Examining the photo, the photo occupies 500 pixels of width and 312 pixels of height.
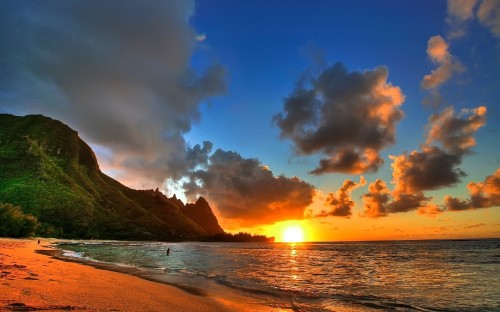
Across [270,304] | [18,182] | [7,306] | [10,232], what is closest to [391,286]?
[270,304]

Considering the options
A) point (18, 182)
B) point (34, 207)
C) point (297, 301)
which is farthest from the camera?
point (18, 182)

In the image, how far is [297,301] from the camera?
55.5 feet

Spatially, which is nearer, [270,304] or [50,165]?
[270,304]

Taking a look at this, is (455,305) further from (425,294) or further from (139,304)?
(139,304)

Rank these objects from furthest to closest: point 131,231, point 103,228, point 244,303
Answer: point 131,231 → point 103,228 → point 244,303

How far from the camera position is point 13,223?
81.1 meters

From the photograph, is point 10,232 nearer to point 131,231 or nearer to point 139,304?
point 139,304

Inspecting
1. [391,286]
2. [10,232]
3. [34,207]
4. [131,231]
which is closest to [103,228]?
[131,231]

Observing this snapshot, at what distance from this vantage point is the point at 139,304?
11.0 metres

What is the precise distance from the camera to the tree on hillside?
7856cm

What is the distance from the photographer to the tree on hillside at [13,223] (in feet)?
258

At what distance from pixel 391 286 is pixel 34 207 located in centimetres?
15398

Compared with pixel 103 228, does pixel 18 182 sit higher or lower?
higher

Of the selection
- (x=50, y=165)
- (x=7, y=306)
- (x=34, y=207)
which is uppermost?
(x=50, y=165)
